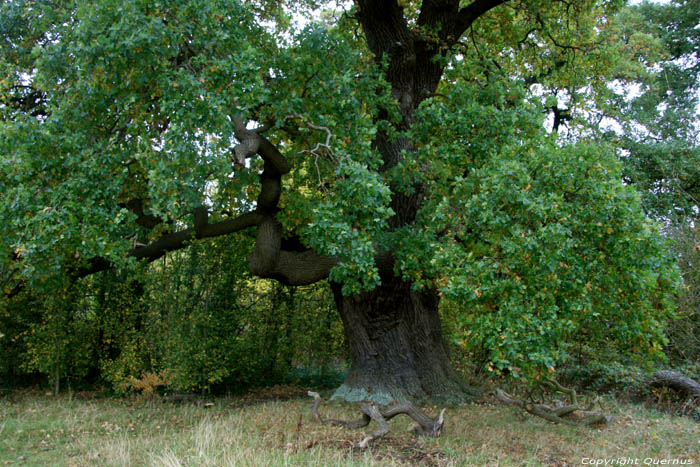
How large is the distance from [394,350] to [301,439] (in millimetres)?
3900

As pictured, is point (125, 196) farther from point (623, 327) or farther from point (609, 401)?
point (609, 401)

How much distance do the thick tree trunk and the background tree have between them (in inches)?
1.1

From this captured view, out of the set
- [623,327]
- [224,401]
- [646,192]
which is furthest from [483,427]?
[646,192]

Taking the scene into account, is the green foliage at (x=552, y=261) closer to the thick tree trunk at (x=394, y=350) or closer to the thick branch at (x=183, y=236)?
the thick tree trunk at (x=394, y=350)

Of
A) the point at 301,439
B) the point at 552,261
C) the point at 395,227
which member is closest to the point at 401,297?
Result: the point at 395,227

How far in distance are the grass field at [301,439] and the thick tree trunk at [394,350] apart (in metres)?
0.73

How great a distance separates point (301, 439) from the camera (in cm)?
618

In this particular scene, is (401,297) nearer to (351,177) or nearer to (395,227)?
(395,227)

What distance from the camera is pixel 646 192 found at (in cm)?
1502

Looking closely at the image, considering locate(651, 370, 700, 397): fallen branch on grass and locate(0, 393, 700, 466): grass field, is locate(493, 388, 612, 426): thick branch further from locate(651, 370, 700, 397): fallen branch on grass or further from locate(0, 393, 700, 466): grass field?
locate(651, 370, 700, 397): fallen branch on grass

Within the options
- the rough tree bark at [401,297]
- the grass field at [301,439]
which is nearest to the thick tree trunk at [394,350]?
the rough tree bark at [401,297]

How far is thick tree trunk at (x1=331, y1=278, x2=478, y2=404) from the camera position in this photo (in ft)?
31.5

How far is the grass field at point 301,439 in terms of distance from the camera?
18.6 feet

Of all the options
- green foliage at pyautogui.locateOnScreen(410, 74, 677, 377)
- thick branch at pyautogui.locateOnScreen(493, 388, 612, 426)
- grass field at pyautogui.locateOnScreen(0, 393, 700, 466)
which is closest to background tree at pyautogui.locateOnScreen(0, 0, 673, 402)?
green foliage at pyautogui.locateOnScreen(410, 74, 677, 377)
